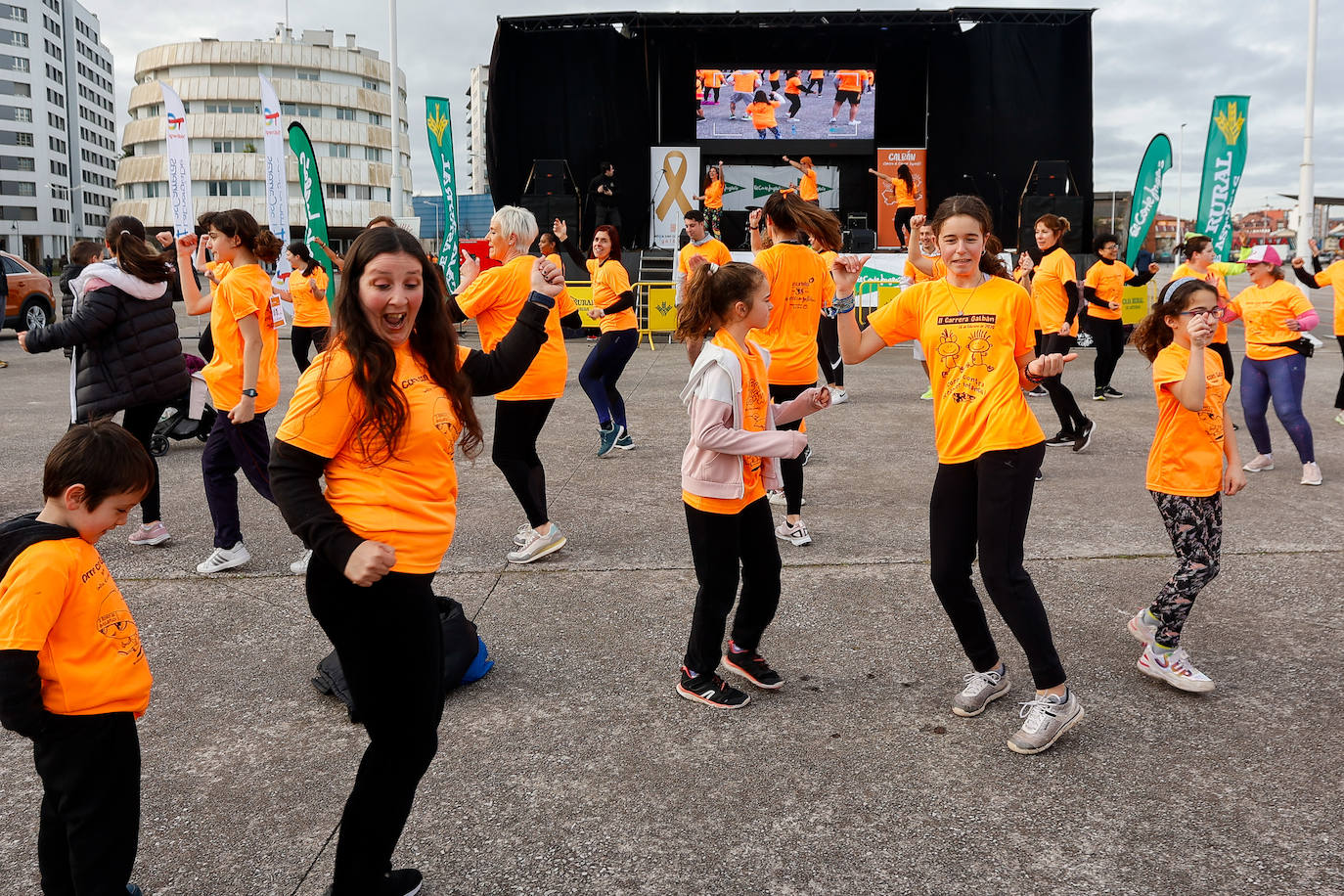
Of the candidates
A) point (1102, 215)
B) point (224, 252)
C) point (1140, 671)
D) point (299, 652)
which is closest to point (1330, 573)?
point (1140, 671)

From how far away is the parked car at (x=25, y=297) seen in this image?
16.4m

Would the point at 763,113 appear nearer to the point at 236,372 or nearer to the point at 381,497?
the point at 236,372

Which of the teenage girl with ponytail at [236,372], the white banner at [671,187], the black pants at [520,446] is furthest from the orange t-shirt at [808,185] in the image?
the teenage girl with ponytail at [236,372]

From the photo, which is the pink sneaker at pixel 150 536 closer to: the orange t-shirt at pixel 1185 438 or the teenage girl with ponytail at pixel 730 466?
the teenage girl with ponytail at pixel 730 466

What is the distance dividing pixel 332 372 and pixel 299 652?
2.34 meters

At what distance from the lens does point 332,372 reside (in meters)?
2.08

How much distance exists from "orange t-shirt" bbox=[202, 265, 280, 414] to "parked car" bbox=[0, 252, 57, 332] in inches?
542

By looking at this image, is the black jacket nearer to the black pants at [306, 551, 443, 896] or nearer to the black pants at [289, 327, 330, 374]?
the black pants at [306, 551, 443, 896]

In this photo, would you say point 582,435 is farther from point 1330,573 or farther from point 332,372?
point 332,372

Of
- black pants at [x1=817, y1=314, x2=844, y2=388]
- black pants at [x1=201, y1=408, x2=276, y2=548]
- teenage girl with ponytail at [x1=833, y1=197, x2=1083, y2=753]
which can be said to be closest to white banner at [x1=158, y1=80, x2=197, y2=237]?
black pants at [x1=817, y1=314, x2=844, y2=388]

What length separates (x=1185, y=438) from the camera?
11.9ft

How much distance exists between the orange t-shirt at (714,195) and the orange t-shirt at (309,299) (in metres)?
12.2

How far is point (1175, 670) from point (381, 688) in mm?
2817

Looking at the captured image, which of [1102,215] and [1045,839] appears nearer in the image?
[1045,839]
